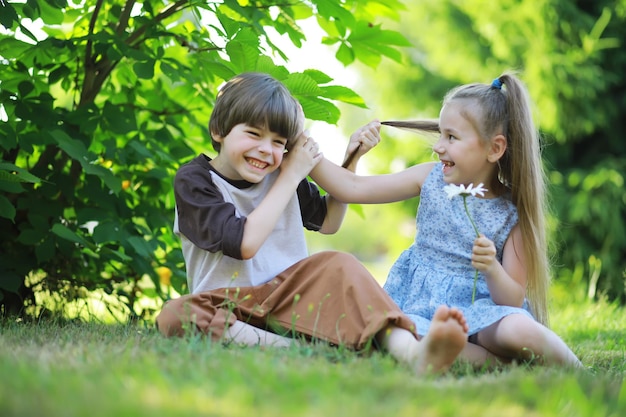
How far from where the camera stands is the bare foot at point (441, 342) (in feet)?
6.02

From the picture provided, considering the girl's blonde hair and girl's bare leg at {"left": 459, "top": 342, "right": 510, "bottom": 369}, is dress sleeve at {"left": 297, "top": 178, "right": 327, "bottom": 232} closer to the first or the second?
the girl's blonde hair

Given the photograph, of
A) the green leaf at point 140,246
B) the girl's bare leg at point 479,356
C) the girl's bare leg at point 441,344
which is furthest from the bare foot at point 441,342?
the green leaf at point 140,246

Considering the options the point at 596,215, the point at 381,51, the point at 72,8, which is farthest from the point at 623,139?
the point at 72,8

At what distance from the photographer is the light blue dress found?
98.5 inches

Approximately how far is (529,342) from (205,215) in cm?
106

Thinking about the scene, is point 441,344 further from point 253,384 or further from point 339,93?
point 339,93

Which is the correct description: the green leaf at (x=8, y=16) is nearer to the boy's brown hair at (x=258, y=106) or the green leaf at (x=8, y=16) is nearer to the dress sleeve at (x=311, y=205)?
the boy's brown hair at (x=258, y=106)

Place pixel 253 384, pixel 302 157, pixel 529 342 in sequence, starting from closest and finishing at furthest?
pixel 253 384 → pixel 529 342 → pixel 302 157

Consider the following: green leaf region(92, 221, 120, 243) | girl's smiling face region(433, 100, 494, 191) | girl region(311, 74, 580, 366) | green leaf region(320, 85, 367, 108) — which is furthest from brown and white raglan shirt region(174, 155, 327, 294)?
girl's smiling face region(433, 100, 494, 191)

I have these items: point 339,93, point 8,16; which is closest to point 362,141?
point 339,93

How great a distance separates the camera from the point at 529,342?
2.15 metres

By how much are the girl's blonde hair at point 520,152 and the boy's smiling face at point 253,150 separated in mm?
689

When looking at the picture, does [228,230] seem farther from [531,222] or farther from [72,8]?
[72,8]

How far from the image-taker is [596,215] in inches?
301
